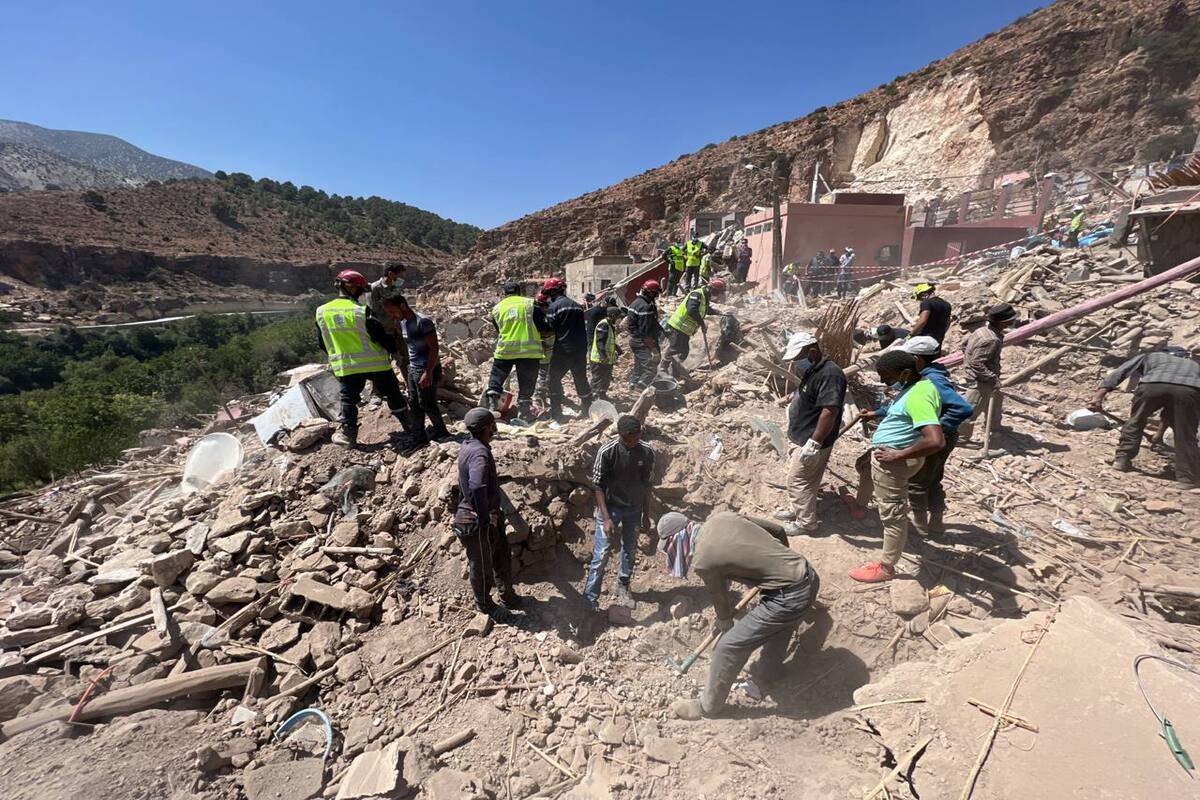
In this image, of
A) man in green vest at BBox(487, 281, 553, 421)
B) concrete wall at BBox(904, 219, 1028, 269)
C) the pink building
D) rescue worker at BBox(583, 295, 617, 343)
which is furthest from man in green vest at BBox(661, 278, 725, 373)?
concrete wall at BBox(904, 219, 1028, 269)

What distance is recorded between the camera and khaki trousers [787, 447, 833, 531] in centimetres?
377

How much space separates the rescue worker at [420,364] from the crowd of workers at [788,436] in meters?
0.02

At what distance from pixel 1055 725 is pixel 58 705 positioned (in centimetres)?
569

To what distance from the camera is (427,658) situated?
3.35m

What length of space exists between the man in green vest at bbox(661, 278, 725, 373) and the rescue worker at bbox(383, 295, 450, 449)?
3427 millimetres

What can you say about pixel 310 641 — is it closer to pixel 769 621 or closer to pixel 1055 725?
pixel 769 621

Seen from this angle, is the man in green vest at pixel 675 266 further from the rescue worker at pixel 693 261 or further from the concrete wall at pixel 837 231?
the concrete wall at pixel 837 231

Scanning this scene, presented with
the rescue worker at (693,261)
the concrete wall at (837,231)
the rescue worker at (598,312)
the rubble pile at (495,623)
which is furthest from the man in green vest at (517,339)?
the concrete wall at (837,231)

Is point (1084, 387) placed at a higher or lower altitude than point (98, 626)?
higher

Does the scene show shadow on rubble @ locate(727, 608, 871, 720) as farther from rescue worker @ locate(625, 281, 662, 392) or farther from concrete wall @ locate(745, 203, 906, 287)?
concrete wall @ locate(745, 203, 906, 287)

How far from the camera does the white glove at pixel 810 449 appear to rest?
3.65m

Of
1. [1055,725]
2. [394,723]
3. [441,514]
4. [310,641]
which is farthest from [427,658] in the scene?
[1055,725]

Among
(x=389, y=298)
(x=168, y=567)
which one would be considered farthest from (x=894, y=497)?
(x=168, y=567)

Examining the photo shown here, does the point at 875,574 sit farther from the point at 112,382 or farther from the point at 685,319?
the point at 112,382
